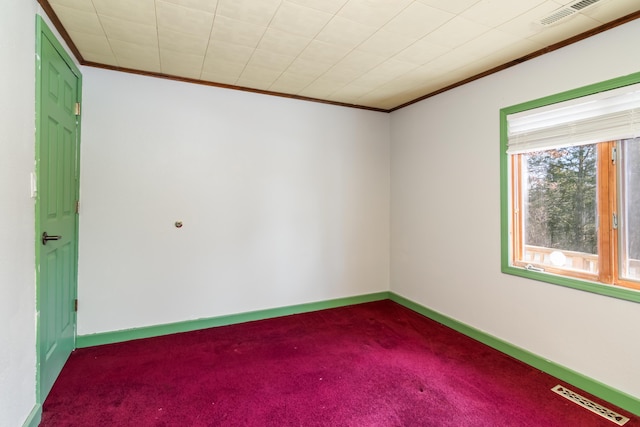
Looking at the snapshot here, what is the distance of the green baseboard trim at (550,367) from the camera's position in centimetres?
200

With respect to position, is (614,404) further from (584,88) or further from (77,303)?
(77,303)

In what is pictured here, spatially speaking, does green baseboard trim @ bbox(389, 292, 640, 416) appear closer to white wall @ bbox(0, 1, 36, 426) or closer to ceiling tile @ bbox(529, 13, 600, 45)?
ceiling tile @ bbox(529, 13, 600, 45)

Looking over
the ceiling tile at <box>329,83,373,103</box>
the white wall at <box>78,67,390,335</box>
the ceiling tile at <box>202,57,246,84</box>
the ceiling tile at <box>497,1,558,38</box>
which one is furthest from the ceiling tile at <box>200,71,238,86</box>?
the ceiling tile at <box>497,1,558,38</box>

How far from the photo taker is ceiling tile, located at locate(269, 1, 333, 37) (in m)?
1.95

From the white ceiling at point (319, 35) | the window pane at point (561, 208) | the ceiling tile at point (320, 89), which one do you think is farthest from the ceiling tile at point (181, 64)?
the window pane at point (561, 208)

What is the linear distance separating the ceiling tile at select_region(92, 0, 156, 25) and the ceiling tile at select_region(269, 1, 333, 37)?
2.52 ft

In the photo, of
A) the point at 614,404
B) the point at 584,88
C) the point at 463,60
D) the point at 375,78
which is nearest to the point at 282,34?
the point at 375,78

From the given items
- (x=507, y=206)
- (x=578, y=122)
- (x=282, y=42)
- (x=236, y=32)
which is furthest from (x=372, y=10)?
(x=507, y=206)

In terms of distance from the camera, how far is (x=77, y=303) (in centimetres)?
273

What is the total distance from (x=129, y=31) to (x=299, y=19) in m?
1.24

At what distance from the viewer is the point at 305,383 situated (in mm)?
2264

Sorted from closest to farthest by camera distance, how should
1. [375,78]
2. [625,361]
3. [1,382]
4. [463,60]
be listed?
[1,382], [625,361], [463,60], [375,78]

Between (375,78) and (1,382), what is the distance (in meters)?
3.34

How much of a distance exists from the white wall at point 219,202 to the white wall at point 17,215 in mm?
1088
